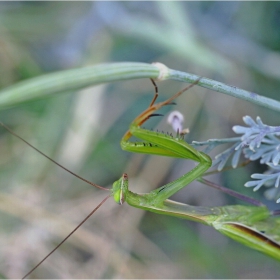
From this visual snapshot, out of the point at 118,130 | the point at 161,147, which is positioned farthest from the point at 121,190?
the point at 118,130

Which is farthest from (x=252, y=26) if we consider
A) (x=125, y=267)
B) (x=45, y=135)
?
A: (x=125, y=267)

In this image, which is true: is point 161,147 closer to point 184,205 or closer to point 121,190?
point 121,190

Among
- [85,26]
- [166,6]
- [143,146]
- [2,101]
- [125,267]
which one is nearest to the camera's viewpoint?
[2,101]

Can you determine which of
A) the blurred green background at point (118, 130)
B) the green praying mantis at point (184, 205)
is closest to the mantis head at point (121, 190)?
the green praying mantis at point (184, 205)

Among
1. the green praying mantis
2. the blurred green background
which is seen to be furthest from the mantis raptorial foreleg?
the blurred green background

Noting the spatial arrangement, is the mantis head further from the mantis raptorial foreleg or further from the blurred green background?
the blurred green background

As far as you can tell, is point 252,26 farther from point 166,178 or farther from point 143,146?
point 143,146
